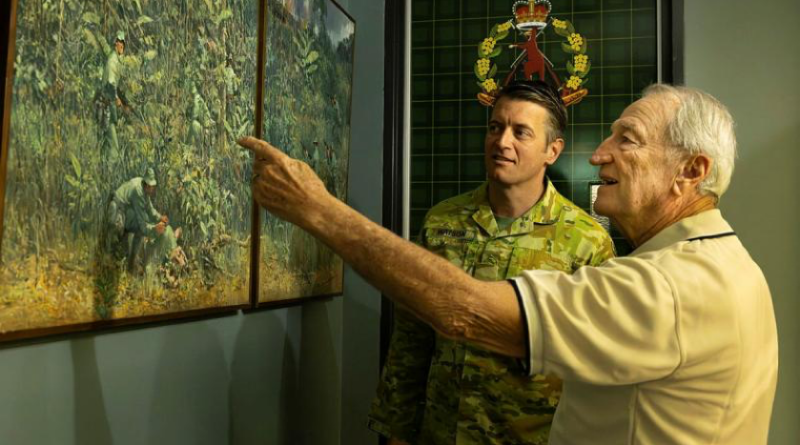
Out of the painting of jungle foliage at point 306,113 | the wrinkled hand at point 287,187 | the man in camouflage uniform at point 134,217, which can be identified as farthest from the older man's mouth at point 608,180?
the painting of jungle foliage at point 306,113

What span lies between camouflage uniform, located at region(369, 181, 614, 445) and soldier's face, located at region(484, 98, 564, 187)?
9cm

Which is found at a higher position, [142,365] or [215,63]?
[215,63]

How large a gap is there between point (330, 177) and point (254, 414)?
0.88m

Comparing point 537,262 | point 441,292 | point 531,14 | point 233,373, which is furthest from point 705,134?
point 531,14

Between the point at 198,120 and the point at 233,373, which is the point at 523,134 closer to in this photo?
the point at 198,120

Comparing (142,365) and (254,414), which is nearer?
(142,365)

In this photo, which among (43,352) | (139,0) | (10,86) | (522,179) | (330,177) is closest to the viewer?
(10,86)

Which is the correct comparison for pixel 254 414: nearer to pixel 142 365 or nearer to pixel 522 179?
pixel 142 365

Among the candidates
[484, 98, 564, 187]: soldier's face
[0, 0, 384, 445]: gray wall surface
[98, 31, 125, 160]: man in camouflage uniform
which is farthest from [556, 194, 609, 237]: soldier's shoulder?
[98, 31, 125, 160]: man in camouflage uniform

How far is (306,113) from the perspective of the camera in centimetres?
235

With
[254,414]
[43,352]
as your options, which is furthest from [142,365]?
[254,414]

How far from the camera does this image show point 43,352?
126cm

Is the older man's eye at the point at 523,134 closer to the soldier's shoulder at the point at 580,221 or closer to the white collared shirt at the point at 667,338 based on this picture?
the soldier's shoulder at the point at 580,221

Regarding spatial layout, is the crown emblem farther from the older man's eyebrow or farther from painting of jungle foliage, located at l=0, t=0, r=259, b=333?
the older man's eyebrow
